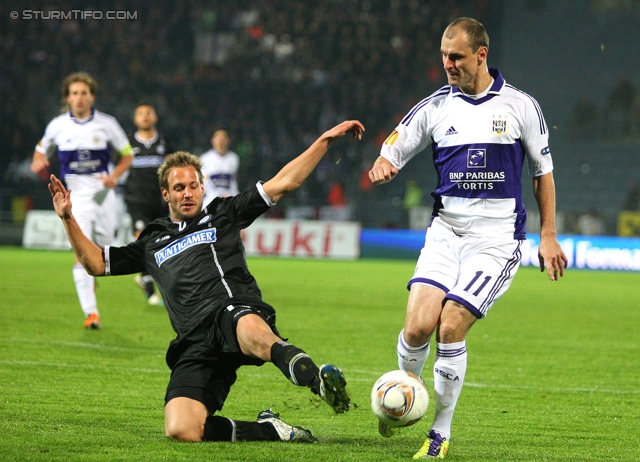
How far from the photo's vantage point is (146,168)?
455 inches

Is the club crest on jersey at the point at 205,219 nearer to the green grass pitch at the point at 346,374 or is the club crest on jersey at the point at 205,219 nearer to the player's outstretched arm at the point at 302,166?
the player's outstretched arm at the point at 302,166

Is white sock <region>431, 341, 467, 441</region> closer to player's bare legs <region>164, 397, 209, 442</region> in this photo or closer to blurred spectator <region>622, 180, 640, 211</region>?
player's bare legs <region>164, 397, 209, 442</region>

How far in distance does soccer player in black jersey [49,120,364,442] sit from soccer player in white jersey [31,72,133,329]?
417 centimetres

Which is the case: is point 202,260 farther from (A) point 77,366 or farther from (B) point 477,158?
(A) point 77,366

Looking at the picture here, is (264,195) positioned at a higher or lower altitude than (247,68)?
lower

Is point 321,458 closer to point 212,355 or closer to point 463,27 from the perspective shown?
point 212,355

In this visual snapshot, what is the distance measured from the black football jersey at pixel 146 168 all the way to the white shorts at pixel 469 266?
712 centimetres

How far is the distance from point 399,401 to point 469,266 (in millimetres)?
885

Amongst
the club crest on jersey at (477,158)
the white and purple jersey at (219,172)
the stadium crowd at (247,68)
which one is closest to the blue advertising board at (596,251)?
the stadium crowd at (247,68)

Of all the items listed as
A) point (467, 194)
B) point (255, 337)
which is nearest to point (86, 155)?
point (255, 337)

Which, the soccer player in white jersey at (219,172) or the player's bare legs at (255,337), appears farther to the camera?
the soccer player in white jersey at (219,172)

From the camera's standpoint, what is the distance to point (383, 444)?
475cm

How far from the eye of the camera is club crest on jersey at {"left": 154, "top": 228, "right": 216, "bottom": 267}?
16.7 ft

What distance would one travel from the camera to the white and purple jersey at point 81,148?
9.46 metres
